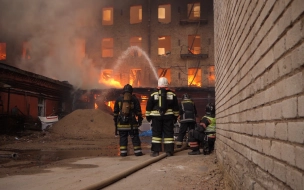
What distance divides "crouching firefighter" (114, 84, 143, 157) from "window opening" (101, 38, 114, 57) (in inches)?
849

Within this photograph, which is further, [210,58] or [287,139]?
[210,58]

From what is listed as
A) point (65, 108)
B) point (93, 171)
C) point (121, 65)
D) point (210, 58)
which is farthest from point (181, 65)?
point (93, 171)

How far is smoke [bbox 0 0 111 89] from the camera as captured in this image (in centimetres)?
2756

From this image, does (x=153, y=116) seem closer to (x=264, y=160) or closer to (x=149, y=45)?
(x=264, y=160)

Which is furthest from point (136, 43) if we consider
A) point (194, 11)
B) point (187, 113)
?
point (187, 113)

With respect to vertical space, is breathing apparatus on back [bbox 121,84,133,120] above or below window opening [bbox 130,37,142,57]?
below

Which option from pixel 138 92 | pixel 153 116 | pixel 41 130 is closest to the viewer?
pixel 153 116

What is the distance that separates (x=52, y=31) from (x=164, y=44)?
11.0 metres

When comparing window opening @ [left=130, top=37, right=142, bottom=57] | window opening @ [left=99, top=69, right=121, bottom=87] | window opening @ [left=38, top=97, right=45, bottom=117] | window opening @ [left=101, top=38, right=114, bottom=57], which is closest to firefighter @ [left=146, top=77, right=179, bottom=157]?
window opening @ [left=38, top=97, right=45, bottom=117]

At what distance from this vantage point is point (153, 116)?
24.1ft

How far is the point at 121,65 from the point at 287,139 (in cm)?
2665

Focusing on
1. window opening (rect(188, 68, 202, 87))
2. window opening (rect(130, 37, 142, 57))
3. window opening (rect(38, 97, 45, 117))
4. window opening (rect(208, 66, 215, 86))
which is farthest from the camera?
window opening (rect(130, 37, 142, 57))

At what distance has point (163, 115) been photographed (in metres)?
7.28

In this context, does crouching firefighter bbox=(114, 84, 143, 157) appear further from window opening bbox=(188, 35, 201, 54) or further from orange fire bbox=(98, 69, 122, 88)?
window opening bbox=(188, 35, 201, 54)
